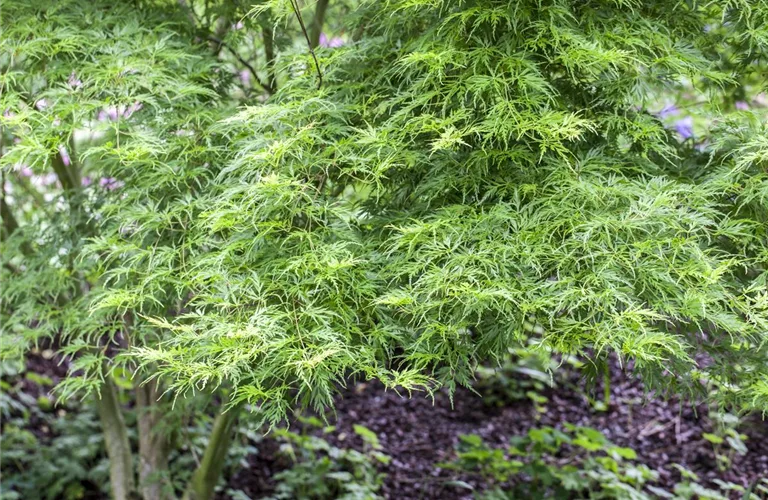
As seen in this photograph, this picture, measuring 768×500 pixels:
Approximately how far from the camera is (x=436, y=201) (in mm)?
1490

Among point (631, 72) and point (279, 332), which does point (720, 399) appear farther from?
point (279, 332)

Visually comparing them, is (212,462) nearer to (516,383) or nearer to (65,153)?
(65,153)

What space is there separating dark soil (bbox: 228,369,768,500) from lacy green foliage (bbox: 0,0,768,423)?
176cm

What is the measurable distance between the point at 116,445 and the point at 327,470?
2.81 feet

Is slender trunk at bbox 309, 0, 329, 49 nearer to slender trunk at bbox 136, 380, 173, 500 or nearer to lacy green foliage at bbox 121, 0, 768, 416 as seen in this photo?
lacy green foliage at bbox 121, 0, 768, 416

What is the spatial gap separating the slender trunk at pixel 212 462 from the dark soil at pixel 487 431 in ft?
2.15

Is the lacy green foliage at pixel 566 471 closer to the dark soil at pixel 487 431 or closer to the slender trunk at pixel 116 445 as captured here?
the dark soil at pixel 487 431

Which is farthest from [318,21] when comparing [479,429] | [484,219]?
[479,429]

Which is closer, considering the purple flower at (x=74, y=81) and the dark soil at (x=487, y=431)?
the purple flower at (x=74, y=81)

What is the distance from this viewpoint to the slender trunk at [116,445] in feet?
8.38

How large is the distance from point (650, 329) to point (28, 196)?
8.15 ft

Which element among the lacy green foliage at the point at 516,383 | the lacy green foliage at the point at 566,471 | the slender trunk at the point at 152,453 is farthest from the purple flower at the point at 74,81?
the lacy green foliage at the point at 516,383

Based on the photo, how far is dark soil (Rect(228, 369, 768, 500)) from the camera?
3.13m

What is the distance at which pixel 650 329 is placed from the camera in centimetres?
130
